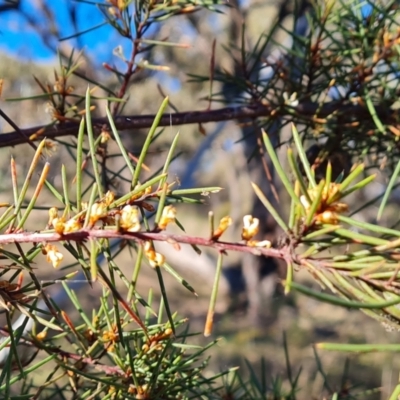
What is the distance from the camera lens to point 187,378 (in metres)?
0.32

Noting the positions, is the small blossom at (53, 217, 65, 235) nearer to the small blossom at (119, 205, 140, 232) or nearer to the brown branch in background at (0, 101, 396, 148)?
the small blossom at (119, 205, 140, 232)

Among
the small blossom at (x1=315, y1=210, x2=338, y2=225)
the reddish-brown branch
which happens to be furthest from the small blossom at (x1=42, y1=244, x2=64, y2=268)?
the small blossom at (x1=315, y1=210, x2=338, y2=225)

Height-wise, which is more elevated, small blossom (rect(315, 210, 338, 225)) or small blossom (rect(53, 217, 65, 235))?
small blossom (rect(53, 217, 65, 235))

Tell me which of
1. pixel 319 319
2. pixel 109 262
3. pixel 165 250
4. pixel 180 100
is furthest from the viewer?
pixel 180 100

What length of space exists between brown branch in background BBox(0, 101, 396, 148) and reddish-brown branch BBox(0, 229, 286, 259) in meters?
0.18

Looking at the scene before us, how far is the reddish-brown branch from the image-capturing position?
20 centimetres

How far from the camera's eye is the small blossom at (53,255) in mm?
224

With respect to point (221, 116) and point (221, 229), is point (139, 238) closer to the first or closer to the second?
point (221, 229)

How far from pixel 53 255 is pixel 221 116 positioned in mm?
271

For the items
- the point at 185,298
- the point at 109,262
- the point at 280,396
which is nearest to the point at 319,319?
the point at 185,298

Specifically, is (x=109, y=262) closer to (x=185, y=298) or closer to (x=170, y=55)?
(x=185, y=298)

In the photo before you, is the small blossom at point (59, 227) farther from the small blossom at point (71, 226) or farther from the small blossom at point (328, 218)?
the small blossom at point (328, 218)

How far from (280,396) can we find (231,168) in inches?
174

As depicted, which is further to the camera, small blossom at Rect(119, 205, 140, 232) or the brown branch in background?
the brown branch in background
